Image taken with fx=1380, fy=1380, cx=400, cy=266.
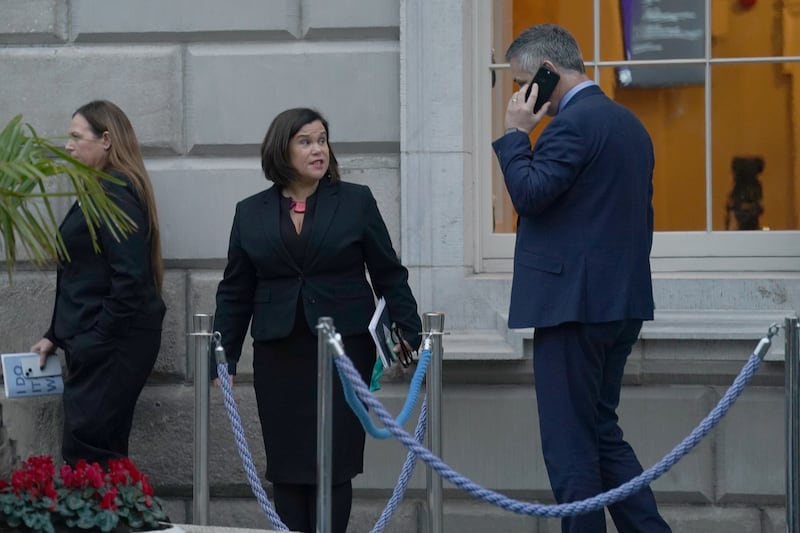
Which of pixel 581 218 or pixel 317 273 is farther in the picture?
pixel 317 273

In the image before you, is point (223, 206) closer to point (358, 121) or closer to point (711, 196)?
point (358, 121)

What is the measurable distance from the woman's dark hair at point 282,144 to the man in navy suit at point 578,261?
2.70 feet

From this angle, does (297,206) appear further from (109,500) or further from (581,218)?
(109,500)

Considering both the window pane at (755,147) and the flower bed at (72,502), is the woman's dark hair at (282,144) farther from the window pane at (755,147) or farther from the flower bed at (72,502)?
the window pane at (755,147)

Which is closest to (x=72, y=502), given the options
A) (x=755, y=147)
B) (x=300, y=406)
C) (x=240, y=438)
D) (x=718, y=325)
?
(x=240, y=438)

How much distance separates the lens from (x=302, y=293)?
5.04m

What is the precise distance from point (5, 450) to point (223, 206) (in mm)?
1871

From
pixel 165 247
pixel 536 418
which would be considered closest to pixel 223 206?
pixel 165 247

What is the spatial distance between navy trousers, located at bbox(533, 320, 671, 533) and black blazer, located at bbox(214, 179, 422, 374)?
65 cm

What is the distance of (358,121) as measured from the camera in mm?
6160

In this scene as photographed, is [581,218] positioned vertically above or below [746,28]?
below

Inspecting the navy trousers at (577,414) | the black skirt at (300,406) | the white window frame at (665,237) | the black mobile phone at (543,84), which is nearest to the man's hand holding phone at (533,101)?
the black mobile phone at (543,84)

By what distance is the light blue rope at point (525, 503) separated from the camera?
3992 millimetres

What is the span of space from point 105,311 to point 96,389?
334mm
